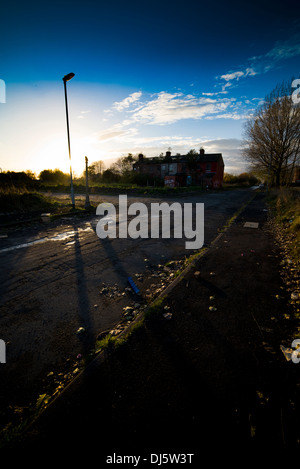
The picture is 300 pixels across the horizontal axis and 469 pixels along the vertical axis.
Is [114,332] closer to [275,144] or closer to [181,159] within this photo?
[275,144]

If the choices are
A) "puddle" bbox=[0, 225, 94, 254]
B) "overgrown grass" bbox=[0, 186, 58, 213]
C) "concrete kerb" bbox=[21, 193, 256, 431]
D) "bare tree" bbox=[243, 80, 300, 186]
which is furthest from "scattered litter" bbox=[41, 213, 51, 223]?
"bare tree" bbox=[243, 80, 300, 186]

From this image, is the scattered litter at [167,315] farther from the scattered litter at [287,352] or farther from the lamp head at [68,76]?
the lamp head at [68,76]

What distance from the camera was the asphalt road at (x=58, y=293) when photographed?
2442 mm

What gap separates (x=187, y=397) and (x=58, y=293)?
3038mm

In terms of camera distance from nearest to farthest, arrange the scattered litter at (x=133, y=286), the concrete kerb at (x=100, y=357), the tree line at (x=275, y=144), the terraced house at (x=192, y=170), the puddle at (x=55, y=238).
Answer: the concrete kerb at (x=100, y=357)
the scattered litter at (x=133, y=286)
the puddle at (x=55, y=238)
the tree line at (x=275, y=144)
the terraced house at (x=192, y=170)

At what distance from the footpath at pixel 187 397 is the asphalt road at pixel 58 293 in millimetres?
601

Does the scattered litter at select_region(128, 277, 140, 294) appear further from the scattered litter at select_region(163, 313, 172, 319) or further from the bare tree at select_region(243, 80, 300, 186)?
the bare tree at select_region(243, 80, 300, 186)

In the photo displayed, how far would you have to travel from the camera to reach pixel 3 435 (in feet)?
5.61

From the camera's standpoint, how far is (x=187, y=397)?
6.34 ft

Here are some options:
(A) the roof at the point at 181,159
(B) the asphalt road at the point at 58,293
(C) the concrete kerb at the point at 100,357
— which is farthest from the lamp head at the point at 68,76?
(A) the roof at the point at 181,159

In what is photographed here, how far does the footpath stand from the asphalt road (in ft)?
1.97

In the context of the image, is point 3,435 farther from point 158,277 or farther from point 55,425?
point 158,277

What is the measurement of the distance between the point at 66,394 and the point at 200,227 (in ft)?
26.2

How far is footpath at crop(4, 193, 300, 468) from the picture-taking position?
62.5 inches
